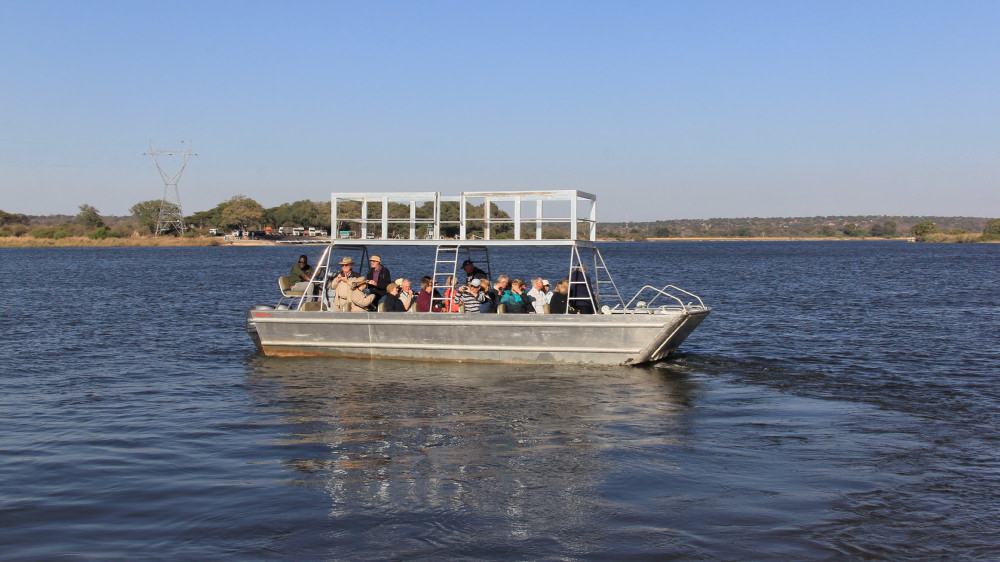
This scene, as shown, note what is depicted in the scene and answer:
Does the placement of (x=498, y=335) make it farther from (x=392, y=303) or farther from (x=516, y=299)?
(x=392, y=303)

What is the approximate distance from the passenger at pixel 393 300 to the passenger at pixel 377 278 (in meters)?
0.61

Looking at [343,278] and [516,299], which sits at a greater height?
[343,278]

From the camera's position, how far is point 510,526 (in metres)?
7.87

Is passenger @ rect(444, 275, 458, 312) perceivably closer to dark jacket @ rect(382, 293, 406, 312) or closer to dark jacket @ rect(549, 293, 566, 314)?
dark jacket @ rect(382, 293, 406, 312)

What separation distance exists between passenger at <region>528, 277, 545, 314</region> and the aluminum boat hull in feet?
4.26

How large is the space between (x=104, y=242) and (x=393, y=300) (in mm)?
130182

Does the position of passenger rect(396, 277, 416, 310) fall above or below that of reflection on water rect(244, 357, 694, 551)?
above

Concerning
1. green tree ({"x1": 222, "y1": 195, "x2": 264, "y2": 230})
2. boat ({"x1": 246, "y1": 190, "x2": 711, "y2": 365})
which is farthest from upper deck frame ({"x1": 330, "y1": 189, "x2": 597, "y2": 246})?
green tree ({"x1": 222, "y1": 195, "x2": 264, "y2": 230})

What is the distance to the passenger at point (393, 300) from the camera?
644 inches

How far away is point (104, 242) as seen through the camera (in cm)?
13212

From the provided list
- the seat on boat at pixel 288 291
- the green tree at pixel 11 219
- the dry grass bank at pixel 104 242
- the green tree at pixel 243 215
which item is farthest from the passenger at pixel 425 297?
the green tree at pixel 11 219

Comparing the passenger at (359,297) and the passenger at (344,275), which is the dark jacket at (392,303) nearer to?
the passenger at (359,297)

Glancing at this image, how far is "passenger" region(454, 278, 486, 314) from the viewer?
15914mm

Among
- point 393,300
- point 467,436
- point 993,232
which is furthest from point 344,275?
point 993,232
